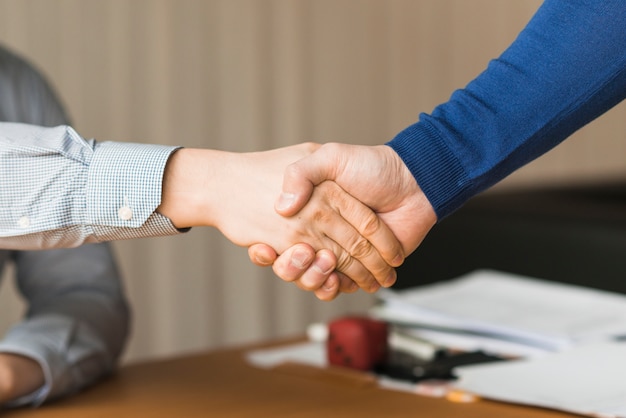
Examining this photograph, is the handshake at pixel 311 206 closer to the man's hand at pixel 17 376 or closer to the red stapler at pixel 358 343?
the red stapler at pixel 358 343

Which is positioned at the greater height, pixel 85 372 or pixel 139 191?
pixel 139 191

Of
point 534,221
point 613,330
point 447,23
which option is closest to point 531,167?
point 447,23

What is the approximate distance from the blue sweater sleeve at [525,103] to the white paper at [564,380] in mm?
244

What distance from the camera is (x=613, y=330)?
124 centimetres

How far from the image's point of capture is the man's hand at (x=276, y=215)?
3.20 ft

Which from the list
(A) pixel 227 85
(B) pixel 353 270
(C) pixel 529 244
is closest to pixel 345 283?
(B) pixel 353 270

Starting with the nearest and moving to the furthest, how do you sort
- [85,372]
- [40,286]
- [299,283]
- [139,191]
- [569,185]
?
[139,191], [299,283], [85,372], [40,286], [569,185]

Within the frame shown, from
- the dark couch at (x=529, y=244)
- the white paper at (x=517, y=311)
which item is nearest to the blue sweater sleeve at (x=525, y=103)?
the white paper at (x=517, y=311)

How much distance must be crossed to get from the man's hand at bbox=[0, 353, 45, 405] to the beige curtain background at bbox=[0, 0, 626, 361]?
142 cm

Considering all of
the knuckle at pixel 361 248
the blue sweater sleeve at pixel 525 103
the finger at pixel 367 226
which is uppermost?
the blue sweater sleeve at pixel 525 103

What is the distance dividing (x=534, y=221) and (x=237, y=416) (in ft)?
3.13

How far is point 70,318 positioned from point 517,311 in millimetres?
703

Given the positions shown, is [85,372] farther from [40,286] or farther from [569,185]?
[569,185]

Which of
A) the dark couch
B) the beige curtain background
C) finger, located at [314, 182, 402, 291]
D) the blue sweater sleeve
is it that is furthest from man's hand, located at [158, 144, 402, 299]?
the beige curtain background
